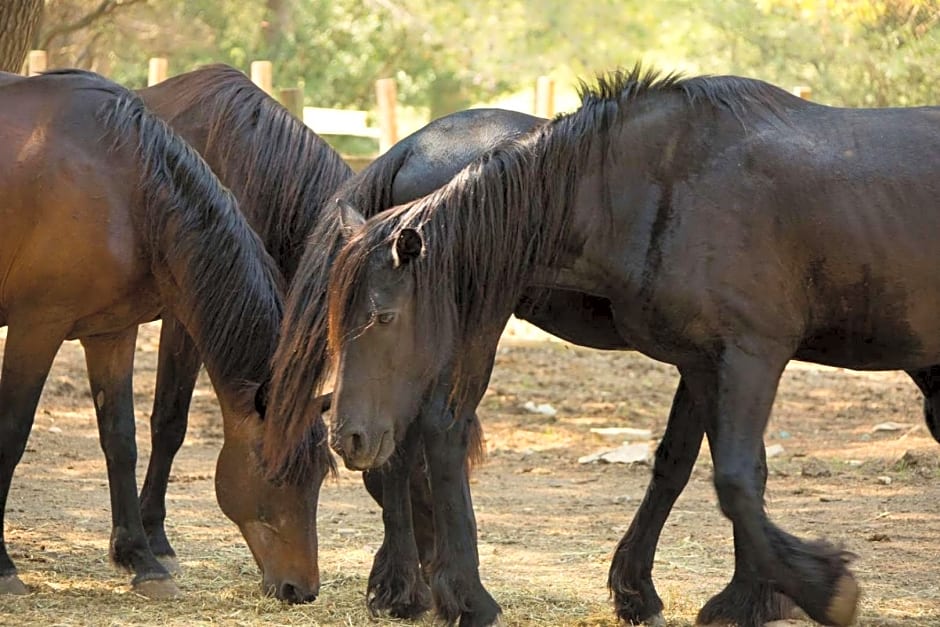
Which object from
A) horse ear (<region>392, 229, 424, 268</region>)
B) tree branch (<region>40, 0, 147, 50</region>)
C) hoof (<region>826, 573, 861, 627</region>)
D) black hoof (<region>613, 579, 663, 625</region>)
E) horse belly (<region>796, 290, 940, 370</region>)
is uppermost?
tree branch (<region>40, 0, 147, 50</region>)

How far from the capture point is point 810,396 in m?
10.8

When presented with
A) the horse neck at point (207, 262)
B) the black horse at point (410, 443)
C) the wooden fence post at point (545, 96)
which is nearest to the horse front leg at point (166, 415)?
the horse neck at point (207, 262)

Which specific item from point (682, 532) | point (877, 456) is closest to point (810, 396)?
point (877, 456)

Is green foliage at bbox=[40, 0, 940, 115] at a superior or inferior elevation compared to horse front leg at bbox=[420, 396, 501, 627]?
superior

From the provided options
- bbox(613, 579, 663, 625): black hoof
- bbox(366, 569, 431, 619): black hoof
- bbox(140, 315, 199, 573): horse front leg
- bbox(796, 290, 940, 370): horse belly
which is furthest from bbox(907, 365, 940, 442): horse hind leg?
bbox(140, 315, 199, 573): horse front leg

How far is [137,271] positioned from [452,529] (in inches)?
64.1

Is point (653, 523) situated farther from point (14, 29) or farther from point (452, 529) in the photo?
point (14, 29)

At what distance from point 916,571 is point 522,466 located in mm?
3297

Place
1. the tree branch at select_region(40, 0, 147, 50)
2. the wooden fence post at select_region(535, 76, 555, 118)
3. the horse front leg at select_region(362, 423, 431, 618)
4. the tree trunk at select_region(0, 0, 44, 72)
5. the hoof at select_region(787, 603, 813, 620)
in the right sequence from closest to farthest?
the hoof at select_region(787, 603, 813, 620) → the horse front leg at select_region(362, 423, 431, 618) → the tree trunk at select_region(0, 0, 44, 72) → the tree branch at select_region(40, 0, 147, 50) → the wooden fence post at select_region(535, 76, 555, 118)

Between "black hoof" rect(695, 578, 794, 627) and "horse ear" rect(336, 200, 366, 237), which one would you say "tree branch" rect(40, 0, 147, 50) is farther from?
"black hoof" rect(695, 578, 794, 627)

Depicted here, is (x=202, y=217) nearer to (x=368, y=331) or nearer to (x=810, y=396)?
(x=368, y=331)

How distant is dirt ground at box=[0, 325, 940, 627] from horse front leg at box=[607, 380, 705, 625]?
12cm

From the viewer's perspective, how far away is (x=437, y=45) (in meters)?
25.6

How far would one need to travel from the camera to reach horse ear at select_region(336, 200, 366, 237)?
14.3ft
